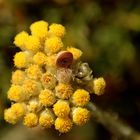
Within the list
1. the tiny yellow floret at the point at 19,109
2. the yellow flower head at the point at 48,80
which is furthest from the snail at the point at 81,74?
the tiny yellow floret at the point at 19,109

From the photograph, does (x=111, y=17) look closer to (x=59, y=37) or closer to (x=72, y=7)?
(x=72, y=7)

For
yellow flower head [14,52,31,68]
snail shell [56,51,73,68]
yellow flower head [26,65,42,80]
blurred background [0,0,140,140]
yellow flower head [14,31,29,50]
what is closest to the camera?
snail shell [56,51,73,68]

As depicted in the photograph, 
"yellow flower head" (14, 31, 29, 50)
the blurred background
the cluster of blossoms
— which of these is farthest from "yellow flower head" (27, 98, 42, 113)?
the blurred background

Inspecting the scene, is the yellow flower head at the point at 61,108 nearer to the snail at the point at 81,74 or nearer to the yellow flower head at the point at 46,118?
the yellow flower head at the point at 46,118

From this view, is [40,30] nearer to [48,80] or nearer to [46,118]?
[48,80]

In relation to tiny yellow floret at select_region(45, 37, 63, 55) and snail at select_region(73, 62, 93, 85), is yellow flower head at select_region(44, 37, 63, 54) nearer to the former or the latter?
tiny yellow floret at select_region(45, 37, 63, 55)

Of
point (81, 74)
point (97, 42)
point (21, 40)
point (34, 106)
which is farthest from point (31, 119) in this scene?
point (97, 42)
